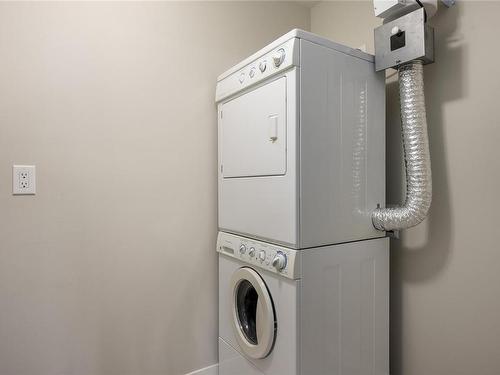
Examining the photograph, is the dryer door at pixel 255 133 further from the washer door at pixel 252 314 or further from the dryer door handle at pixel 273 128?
the washer door at pixel 252 314

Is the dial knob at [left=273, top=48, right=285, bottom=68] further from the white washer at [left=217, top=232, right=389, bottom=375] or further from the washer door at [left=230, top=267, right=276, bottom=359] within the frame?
the washer door at [left=230, top=267, right=276, bottom=359]

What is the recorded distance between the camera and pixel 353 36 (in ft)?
6.38

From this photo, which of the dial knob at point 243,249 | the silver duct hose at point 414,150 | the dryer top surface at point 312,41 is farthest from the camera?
the dial knob at point 243,249

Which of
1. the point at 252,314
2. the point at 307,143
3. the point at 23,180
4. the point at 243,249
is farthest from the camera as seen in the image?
the point at 252,314

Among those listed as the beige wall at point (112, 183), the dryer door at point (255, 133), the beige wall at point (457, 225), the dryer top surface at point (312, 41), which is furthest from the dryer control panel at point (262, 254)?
the dryer top surface at point (312, 41)

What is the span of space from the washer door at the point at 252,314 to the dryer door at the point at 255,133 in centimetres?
53

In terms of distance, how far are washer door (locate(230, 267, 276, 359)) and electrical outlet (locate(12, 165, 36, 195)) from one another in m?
1.06

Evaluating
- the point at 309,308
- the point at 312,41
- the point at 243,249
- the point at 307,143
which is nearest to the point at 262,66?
the point at 312,41

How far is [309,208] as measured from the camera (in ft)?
4.31

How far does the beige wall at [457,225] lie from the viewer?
53.4 inches

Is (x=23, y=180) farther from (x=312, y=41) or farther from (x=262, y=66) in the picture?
(x=312, y=41)

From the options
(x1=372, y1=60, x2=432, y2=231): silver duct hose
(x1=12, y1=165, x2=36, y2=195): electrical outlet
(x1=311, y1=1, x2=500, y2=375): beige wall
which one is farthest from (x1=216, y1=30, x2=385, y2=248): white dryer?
(x1=12, y1=165, x2=36, y2=195): electrical outlet

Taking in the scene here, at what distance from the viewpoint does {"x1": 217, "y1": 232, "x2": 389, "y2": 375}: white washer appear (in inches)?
51.5

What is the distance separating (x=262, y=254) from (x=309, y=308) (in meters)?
0.31
